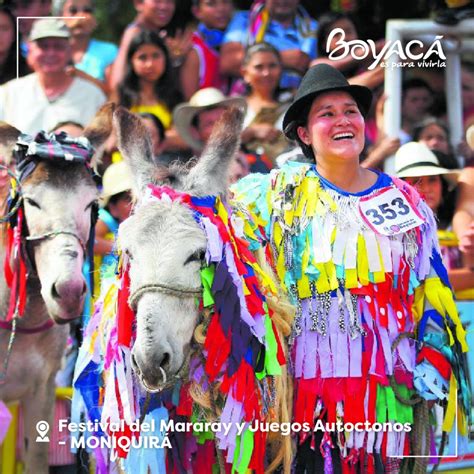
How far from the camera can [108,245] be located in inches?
242

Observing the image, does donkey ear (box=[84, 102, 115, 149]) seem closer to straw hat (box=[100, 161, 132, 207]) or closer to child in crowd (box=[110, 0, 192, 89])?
straw hat (box=[100, 161, 132, 207])

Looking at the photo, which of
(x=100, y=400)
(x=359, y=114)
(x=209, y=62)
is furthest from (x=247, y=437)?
(x=209, y=62)

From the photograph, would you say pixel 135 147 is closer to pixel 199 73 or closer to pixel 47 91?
pixel 47 91

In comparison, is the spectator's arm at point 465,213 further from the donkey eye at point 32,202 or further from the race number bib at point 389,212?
the donkey eye at point 32,202

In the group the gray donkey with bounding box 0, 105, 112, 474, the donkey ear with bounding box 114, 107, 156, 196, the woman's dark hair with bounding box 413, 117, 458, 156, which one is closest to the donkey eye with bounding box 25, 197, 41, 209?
the gray donkey with bounding box 0, 105, 112, 474

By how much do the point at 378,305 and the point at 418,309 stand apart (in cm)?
22

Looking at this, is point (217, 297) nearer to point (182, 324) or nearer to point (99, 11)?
point (182, 324)

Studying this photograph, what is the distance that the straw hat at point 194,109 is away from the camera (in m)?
7.21

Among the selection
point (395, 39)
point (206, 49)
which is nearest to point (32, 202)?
point (395, 39)

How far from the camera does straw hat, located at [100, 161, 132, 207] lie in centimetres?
620

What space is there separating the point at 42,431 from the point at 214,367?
194cm

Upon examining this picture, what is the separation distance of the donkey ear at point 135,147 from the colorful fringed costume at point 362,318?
0.45 m

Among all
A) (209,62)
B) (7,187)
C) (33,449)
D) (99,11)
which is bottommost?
(33,449)

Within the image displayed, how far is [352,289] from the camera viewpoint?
414 cm
